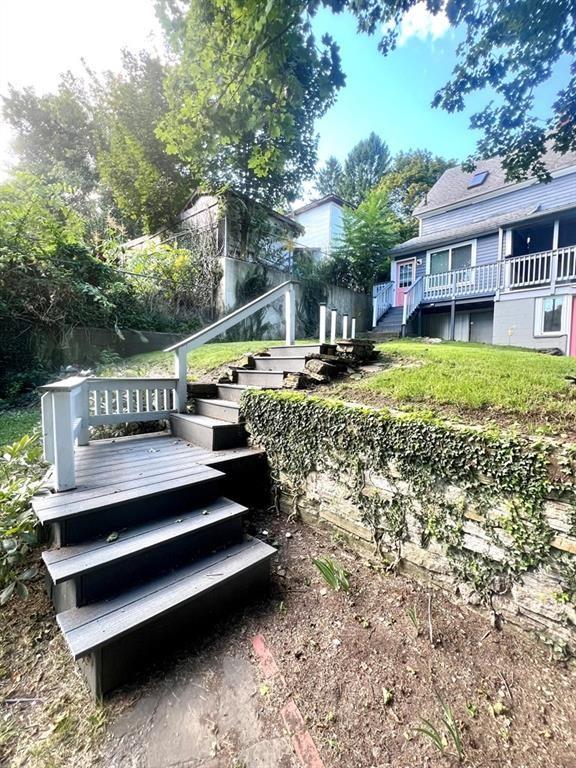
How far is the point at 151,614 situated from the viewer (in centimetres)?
167

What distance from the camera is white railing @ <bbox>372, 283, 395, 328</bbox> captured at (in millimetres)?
13305

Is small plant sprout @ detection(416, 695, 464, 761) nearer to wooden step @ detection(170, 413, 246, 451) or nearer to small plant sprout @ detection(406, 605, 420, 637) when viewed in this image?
small plant sprout @ detection(406, 605, 420, 637)

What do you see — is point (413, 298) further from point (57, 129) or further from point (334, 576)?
point (57, 129)

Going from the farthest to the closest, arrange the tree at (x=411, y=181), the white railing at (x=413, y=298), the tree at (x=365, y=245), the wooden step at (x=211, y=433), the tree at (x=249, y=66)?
the tree at (x=411, y=181)
the tree at (x=365, y=245)
the white railing at (x=413, y=298)
the wooden step at (x=211, y=433)
the tree at (x=249, y=66)

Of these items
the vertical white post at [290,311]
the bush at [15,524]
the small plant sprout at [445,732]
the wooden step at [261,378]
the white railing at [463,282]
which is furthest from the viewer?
the white railing at [463,282]

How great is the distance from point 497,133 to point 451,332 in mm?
8030

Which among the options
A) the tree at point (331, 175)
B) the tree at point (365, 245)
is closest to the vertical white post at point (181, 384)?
the tree at point (365, 245)

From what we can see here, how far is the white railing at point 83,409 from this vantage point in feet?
7.48

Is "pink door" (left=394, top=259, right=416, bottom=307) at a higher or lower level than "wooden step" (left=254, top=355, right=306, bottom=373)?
higher

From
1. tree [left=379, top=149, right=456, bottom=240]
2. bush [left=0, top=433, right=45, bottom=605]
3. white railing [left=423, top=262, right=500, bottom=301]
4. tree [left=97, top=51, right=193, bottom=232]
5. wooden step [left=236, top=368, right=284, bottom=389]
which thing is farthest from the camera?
tree [left=379, top=149, right=456, bottom=240]

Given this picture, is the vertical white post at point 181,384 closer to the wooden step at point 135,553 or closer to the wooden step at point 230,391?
the wooden step at point 230,391

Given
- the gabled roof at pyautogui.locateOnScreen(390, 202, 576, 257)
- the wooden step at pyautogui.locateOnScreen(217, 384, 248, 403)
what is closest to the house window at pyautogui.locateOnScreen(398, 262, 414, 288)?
the gabled roof at pyautogui.locateOnScreen(390, 202, 576, 257)

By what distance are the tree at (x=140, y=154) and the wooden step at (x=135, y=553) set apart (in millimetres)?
12891

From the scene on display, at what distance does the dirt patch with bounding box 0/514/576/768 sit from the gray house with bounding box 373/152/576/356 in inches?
394
